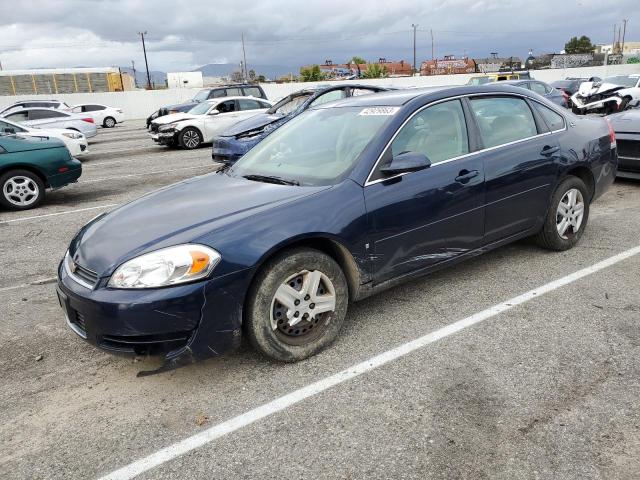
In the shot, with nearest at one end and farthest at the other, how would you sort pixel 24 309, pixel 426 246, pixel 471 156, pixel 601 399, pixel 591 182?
pixel 601 399
pixel 426 246
pixel 471 156
pixel 24 309
pixel 591 182

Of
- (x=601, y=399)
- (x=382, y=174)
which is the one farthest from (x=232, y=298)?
(x=601, y=399)

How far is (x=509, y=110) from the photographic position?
460 centimetres

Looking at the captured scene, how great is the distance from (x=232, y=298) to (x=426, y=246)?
1.53 m

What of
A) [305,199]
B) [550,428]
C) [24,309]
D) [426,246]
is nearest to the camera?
[550,428]

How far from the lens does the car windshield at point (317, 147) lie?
3.71 m

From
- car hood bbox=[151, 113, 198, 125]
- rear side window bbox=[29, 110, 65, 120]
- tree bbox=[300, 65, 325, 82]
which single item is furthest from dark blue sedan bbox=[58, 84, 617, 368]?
tree bbox=[300, 65, 325, 82]

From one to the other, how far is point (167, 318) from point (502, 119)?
10.5ft

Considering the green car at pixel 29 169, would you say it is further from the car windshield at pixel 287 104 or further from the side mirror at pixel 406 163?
the side mirror at pixel 406 163

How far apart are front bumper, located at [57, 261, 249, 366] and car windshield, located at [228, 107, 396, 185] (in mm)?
1064

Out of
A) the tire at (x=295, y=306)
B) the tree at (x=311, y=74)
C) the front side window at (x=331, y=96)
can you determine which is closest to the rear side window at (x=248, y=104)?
the front side window at (x=331, y=96)

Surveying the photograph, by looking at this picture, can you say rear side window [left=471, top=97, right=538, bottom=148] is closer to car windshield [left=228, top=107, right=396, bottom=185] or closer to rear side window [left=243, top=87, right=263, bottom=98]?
car windshield [left=228, top=107, right=396, bottom=185]

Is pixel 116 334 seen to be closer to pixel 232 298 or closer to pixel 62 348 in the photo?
pixel 232 298

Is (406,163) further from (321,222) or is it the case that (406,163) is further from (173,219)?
(173,219)

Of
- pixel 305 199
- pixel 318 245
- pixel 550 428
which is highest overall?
pixel 305 199
